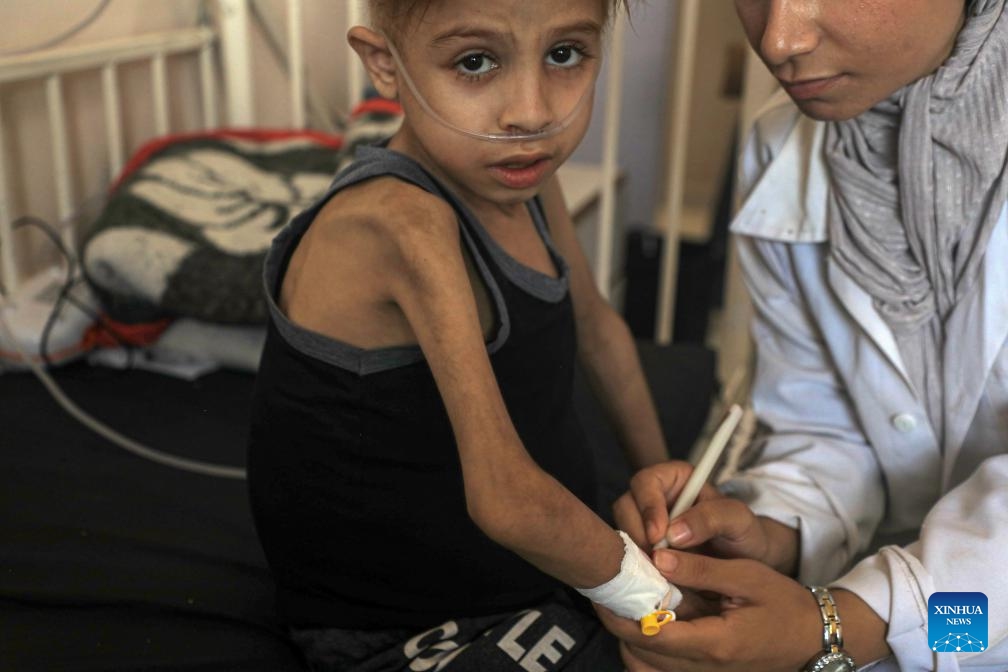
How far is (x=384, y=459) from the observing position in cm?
79

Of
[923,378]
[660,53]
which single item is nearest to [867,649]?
[923,378]

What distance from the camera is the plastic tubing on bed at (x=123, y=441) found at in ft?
4.04

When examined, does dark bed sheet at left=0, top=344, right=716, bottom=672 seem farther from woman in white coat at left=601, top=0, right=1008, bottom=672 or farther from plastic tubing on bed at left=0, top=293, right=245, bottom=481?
woman in white coat at left=601, top=0, right=1008, bottom=672

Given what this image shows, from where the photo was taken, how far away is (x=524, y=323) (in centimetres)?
81

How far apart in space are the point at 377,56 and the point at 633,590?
42 centimetres

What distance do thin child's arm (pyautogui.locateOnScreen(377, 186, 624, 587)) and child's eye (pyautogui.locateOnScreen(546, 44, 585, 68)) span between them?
0.15m

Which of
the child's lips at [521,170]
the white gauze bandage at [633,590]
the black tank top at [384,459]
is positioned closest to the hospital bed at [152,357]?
the black tank top at [384,459]

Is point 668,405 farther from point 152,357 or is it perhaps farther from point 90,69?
point 90,69

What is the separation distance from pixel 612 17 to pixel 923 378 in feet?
1.50

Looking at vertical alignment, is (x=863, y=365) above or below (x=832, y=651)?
above

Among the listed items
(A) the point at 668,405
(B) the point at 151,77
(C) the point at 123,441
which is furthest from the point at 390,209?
(B) the point at 151,77

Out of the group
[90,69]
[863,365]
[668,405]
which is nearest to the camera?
[863,365]

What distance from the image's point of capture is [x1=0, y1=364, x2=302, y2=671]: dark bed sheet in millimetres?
900

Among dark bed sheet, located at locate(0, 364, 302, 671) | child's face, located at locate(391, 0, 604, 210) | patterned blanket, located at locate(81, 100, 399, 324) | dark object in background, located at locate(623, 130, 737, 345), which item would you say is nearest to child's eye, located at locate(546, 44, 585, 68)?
child's face, located at locate(391, 0, 604, 210)
